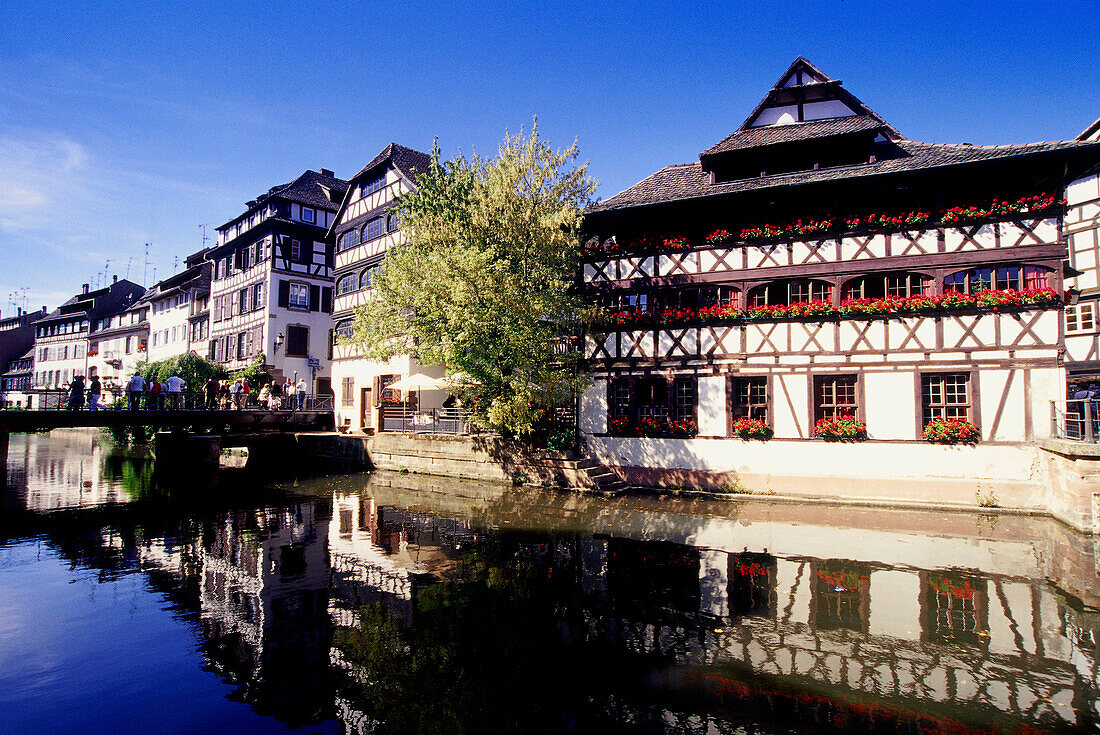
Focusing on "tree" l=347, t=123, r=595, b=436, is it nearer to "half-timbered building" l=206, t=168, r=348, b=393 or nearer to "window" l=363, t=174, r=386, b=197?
"window" l=363, t=174, r=386, b=197

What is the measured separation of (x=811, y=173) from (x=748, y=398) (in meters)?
7.38

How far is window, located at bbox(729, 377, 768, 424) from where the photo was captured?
18641 mm

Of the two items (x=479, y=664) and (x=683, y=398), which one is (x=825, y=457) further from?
(x=479, y=664)

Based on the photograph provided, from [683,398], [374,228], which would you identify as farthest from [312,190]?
[683,398]

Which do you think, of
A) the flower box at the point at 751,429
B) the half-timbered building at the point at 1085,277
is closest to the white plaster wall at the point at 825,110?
the flower box at the point at 751,429

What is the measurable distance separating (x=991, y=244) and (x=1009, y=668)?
13.6 m

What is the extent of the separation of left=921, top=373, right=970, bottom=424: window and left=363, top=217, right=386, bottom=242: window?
25471 mm

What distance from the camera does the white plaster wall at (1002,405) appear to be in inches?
618

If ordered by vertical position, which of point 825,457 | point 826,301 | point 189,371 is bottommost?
point 825,457

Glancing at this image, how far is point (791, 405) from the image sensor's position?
59.3 feet

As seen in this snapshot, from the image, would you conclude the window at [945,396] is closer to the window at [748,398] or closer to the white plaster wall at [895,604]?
the window at [748,398]

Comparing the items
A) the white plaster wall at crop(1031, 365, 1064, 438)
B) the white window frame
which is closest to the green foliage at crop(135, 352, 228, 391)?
the white window frame

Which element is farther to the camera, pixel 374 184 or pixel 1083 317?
pixel 374 184

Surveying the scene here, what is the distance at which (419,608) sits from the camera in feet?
28.8
